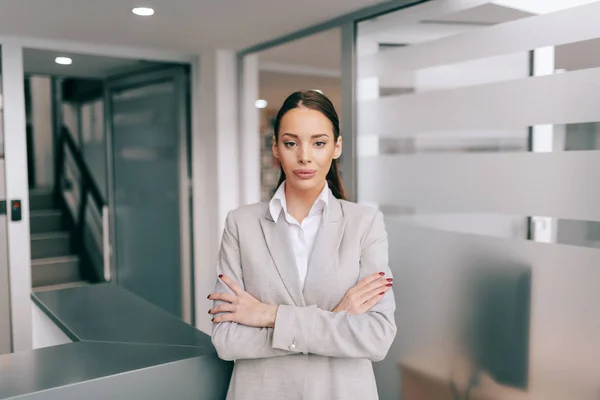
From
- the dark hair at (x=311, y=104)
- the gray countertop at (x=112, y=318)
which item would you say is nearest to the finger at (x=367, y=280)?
the dark hair at (x=311, y=104)

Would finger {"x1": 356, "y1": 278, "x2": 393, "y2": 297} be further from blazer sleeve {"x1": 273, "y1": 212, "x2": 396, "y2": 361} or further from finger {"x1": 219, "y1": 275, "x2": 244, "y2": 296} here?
finger {"x1": 219, "y1": 275, "x2": 244, "y2": 296}

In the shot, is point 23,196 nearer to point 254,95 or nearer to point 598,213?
point 254,95

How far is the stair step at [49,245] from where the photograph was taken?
18.4 ft

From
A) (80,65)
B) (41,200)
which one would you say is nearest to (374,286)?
(80,65)

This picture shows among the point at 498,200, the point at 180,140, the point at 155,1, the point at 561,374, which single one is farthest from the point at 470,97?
the point at 180,140

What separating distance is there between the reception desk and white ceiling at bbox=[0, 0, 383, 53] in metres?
1.49

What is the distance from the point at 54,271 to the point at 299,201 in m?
4.62

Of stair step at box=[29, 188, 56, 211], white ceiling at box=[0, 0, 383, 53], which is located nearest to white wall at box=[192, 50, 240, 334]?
white ceiling at box=[0, 0, 383, 53]

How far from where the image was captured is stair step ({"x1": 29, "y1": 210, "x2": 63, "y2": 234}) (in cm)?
586

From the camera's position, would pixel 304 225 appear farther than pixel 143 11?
No

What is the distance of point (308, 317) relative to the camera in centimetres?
137

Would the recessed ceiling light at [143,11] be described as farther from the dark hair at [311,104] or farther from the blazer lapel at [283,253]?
the blazer lapel at [283,253]

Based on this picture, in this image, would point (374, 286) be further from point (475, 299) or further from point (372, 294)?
point (475, 299)

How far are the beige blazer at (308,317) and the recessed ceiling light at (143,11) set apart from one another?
1587 mm
